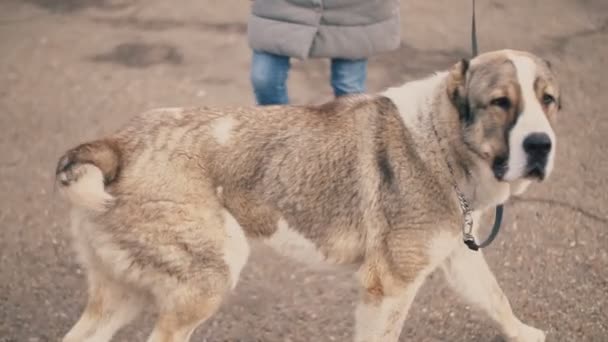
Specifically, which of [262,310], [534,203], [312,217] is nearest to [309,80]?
[534,203]

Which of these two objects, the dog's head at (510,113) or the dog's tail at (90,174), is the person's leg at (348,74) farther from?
the dog's tail at (90,174)

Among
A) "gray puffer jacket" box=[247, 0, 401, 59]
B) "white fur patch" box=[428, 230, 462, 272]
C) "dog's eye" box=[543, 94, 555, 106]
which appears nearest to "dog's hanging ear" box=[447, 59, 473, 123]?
"dog's eye" box=[543, 94, 555, 106]

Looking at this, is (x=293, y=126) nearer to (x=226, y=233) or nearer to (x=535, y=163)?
(x=226, y=233)

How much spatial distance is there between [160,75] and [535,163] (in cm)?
470

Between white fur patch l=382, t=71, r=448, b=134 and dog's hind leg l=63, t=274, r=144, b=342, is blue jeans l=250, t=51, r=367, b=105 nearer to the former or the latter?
white fur patch l=382, t=71, r=448, b=134

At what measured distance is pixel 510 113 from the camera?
8.69 ft

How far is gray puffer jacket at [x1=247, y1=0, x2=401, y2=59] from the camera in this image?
404 cm

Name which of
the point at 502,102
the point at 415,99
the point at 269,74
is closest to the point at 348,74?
the point at 269,74

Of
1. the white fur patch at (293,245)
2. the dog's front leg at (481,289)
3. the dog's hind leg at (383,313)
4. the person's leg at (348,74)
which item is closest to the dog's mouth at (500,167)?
the dog's hind leg at (383,313)

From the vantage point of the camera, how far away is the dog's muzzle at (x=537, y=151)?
2.55m

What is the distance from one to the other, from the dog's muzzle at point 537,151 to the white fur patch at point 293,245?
1.05 meters

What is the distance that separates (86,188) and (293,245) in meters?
0.99

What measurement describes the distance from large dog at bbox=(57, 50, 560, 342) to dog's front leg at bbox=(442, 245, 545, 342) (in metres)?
0.37

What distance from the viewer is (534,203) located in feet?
15.1
